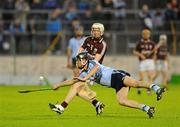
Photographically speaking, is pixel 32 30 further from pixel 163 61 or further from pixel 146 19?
pixel 163 61

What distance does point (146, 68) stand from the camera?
2995 centimetres

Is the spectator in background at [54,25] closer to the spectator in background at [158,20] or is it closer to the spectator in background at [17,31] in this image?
the spectator in background at [17,31]

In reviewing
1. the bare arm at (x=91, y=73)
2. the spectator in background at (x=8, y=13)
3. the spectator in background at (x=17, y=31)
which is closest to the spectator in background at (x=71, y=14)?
the spectator in background at (x=17, y=31)

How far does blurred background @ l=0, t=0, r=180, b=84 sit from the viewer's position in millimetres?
36031

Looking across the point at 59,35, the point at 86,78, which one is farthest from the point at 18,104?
the point at 59,35

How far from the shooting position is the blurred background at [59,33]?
118 ft

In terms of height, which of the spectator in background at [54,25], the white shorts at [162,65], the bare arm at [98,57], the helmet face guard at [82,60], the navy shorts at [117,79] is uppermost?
the helmet face guard at [82,60]

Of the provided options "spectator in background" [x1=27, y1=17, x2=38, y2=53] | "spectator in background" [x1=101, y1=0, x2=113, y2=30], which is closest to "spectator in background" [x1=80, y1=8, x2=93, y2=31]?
"spectator in background" [x1=101, y1=0, x2=113, y2=30]

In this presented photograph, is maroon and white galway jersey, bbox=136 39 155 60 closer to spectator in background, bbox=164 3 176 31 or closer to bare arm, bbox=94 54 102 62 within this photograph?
spectator in background, bbox=164 3 176 31

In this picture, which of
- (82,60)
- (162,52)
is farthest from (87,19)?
(82,60)

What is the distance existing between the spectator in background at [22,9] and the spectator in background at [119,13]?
163 inches

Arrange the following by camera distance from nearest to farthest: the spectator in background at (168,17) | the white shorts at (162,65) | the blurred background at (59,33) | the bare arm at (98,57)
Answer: the bare arm at (98,57) → the white shorts at (162,65) → the blurred background at (59,33) → the spectator in background at (168,17)

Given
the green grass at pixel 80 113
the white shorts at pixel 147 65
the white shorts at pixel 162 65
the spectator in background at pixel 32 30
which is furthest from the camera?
the spectator in background at pixel 32 30

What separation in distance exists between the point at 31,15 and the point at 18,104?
44.0 ft
